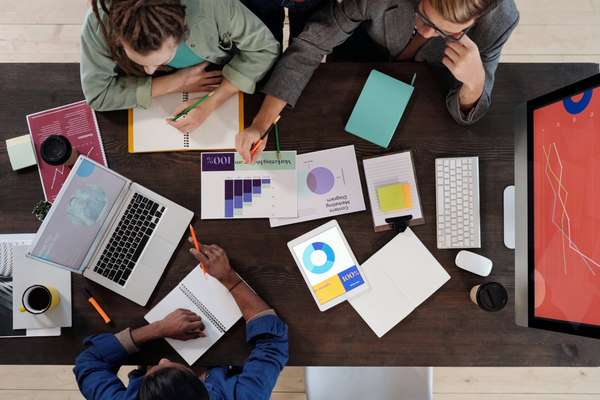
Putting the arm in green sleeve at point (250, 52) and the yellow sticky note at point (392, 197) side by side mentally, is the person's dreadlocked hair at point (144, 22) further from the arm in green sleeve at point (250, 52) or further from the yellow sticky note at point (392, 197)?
the yellow sticky note at point (392, 197)

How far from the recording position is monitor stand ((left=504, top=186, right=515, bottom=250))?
1175mm

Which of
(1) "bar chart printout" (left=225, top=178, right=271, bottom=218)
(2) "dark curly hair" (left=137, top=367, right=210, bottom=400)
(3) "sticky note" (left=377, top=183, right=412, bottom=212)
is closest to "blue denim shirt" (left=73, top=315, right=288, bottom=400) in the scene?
(2) "dark curly hair" (left=137, top=367, right=210, bottom=400)

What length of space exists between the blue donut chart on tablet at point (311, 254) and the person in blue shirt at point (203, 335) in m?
0.18

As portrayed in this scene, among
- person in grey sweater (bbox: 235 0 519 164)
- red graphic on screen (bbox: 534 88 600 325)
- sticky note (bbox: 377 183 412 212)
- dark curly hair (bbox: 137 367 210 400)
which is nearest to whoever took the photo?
red graphic on screen (bbox: 534 88 600 325)

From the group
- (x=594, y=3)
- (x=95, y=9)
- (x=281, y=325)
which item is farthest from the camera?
(x=594, y=3)

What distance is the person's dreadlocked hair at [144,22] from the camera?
2.81ft

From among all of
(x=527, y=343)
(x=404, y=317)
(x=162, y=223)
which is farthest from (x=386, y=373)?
(x=162, y=223)

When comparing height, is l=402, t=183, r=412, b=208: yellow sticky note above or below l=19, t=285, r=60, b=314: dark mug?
above

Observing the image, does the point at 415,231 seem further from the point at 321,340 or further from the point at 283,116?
the point at 283,116

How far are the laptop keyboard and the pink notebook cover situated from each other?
184 mm

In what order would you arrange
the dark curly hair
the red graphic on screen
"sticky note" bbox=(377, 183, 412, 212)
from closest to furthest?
the red graphic on screen
the dark curly hair
"sticky note" bbox=(377, 183, 412, 212)

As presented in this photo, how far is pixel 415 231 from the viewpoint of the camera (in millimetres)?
1191

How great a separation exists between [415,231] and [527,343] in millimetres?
466

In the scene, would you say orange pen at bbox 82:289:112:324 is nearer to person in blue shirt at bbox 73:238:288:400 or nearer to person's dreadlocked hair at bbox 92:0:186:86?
person in blue shirt at bbox 73:238:288:400
